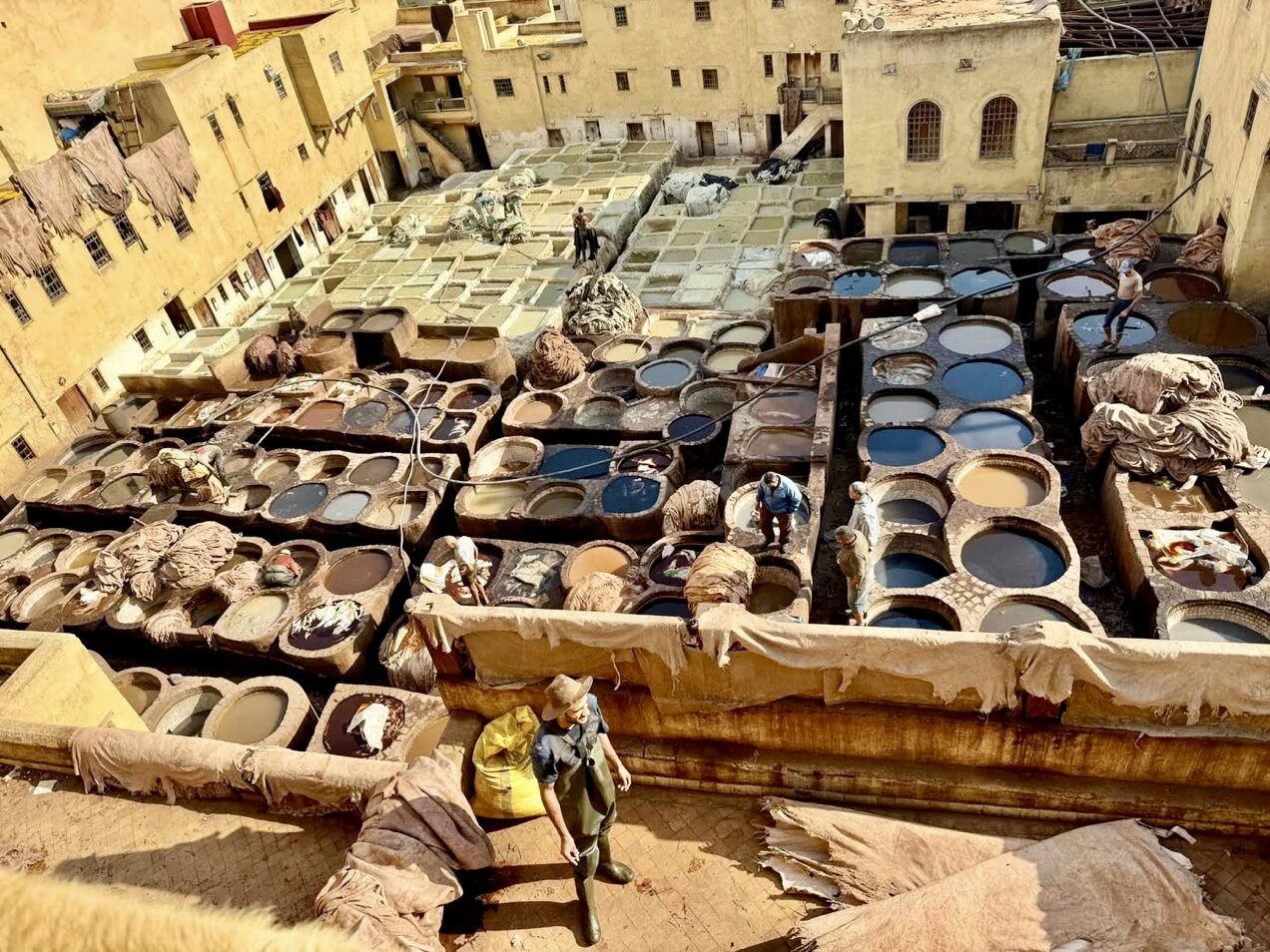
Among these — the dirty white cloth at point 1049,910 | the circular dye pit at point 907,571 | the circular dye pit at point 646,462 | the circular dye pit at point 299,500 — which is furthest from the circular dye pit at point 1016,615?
the circular dye pit at point 299,500

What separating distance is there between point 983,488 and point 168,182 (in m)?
24.4

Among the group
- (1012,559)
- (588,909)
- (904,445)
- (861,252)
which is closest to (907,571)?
(1012,559)

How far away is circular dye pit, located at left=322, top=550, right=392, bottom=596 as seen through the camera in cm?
1562

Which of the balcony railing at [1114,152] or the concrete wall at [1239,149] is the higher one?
the concrete wall at [1239,149]

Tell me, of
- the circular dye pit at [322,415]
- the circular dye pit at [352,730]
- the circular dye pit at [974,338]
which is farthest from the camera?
the circular dye pit at [322,415]

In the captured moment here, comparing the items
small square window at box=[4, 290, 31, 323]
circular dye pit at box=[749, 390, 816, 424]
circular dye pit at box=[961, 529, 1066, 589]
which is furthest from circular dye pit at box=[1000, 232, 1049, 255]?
small square window at box=[4, 290, 31, 323]

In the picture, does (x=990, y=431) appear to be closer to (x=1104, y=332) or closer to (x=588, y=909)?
(x=1104, y=332)

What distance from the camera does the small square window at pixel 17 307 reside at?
20.6 m

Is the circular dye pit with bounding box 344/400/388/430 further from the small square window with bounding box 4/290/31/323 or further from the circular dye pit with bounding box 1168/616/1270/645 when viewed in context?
the circular dye pit with bounding box 1168/616/1270/645

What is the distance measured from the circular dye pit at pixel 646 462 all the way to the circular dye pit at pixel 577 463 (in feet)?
1.36

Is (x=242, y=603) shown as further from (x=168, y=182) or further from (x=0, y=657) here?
(x=168, y=182)

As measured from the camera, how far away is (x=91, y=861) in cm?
757

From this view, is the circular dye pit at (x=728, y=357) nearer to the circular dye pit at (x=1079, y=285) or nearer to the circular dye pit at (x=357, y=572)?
the circular dye pit at (x=1079, y=285)

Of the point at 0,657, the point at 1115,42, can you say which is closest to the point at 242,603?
the point at 0,657
